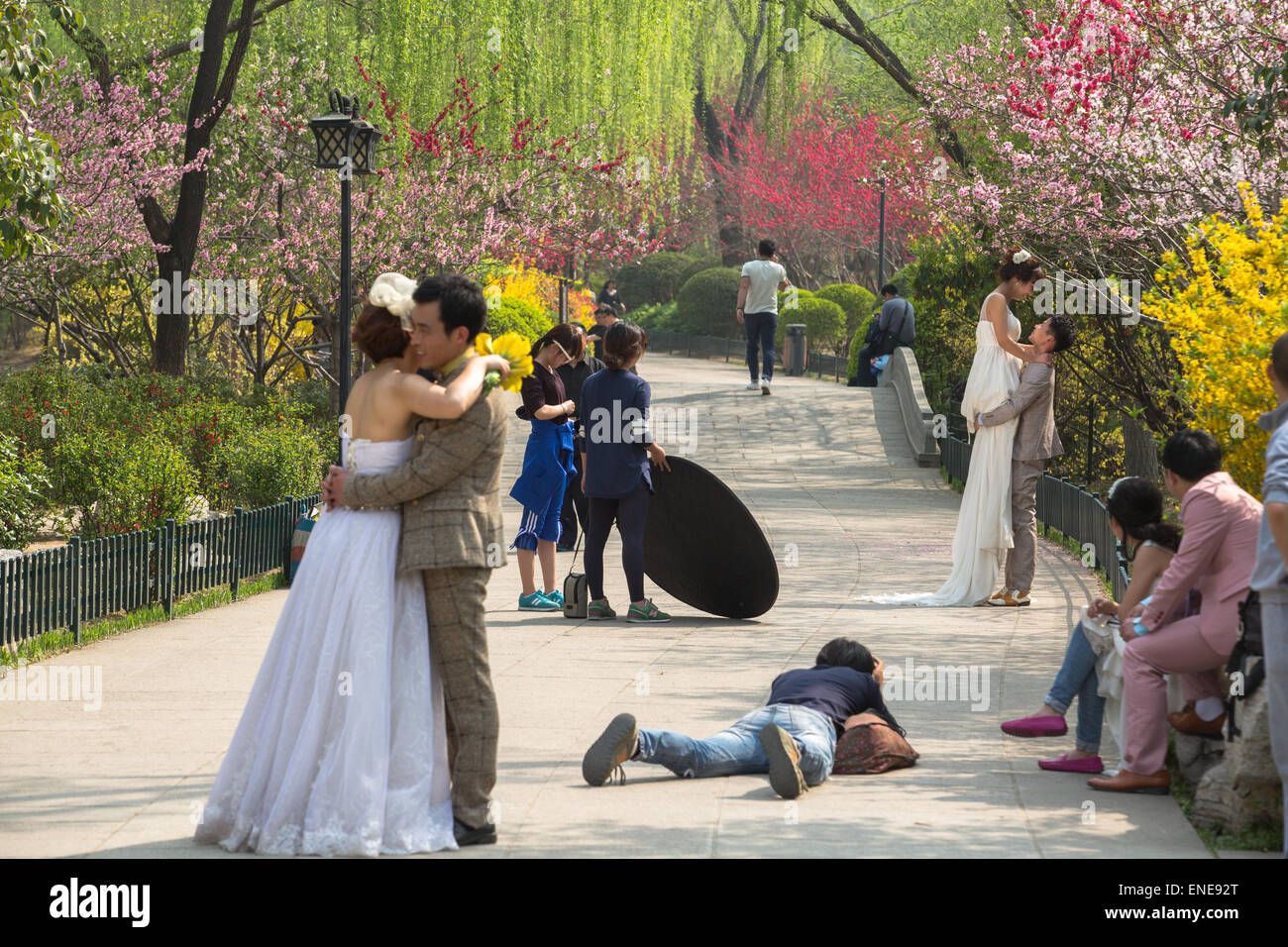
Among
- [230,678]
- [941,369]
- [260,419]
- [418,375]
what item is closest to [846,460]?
[941,369]

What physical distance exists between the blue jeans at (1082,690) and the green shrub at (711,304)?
3278cm

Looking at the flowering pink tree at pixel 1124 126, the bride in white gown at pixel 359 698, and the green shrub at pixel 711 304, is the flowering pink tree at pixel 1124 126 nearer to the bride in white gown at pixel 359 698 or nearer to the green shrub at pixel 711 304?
the bride in white gown at pixel 359 698

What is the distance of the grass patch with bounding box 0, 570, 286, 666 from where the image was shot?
8320 mm

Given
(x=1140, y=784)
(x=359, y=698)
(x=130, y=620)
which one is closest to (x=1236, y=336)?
(x=1140, y=784)

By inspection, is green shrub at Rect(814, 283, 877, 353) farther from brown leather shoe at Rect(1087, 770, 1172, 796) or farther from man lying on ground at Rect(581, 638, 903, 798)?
brown leather shoe at Rect(1087, 770, 1172, 796)

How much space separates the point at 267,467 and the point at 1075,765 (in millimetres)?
9092

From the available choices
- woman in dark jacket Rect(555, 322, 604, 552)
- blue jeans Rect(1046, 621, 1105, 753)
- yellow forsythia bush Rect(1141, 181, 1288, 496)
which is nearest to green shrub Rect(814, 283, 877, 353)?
woman in dark jacket Rect(555, 322, 604, 552)

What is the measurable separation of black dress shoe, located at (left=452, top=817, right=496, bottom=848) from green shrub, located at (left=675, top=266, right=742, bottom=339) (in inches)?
1354

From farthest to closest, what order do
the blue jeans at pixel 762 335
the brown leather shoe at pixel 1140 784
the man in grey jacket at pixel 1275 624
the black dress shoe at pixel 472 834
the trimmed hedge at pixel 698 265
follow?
1. the trimmed hedge at pixel 698 265
2. the blue jeans at pixel 762 335
3. the brown leather shoe at pixel 1140 784
4. the black dress shoe at pixel 472 834
5. the man in grey jacket at pixel 1275 624

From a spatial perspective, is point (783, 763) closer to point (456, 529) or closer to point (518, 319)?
point (456, 529)

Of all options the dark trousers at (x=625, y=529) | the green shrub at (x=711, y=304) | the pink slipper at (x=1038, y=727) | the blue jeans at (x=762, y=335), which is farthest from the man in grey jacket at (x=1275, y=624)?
the green shrub at (x=711, y=304)

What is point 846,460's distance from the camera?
64.4 ft

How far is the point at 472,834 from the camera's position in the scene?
484 cm

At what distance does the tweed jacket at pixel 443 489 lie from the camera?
4.88m
